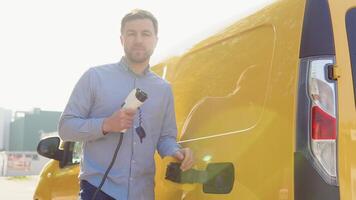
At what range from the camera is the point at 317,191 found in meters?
1.93

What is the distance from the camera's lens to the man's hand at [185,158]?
2404 mm

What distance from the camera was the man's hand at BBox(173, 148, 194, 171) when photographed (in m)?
2.40

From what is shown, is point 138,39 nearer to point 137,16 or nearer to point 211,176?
point 137,16

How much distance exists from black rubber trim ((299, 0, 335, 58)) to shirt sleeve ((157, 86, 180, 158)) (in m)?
0.90

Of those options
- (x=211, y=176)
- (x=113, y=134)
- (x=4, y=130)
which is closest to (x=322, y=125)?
(x=211, y=176)

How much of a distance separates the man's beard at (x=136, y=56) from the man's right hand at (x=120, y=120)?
40 cm

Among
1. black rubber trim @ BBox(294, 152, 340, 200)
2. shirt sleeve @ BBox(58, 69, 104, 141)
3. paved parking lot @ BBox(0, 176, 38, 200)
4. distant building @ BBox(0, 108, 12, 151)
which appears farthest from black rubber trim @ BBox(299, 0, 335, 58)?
distant building @ BBox(0, 108, 12, 151)

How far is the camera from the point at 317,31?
204 centimetres

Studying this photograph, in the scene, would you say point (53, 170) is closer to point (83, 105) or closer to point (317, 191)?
point (83, 105)

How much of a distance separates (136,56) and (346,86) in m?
1.10

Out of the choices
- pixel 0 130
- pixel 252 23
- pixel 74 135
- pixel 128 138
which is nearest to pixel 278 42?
pixel 252 23

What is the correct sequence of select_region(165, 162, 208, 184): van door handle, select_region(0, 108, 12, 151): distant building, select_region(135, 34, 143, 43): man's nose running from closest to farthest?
select_region(165, 162, 208, 184): van door handle
select_region(135, 34, 143, 43): man's nose
select_region(0, 108, 12, 151): distant building

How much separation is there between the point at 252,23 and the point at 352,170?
2.86ft

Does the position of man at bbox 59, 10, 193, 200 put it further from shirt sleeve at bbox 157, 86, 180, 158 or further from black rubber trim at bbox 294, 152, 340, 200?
black rubber trim at bbox 294, 152, 340, 200
